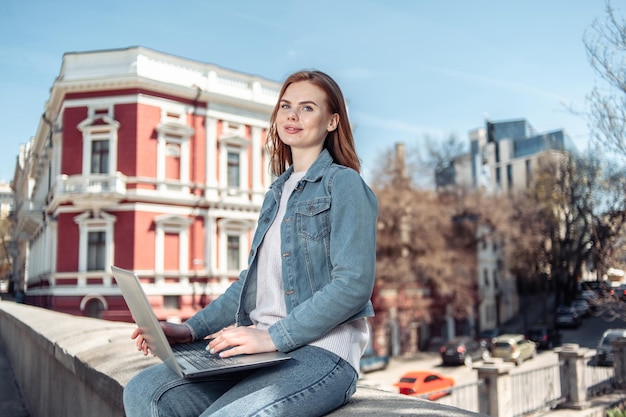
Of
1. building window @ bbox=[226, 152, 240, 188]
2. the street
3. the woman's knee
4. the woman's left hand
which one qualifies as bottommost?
the street

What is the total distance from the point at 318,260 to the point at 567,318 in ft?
148

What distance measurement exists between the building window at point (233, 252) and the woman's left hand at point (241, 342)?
81.0 ft

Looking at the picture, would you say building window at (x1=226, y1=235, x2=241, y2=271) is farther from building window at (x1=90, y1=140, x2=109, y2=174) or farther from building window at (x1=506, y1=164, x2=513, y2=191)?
building window at (x1=506, y1=164, x2=513, y2=191)

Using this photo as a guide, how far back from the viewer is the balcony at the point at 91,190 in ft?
76.3

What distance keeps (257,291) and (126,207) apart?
75.8ft

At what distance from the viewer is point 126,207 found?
23.8m

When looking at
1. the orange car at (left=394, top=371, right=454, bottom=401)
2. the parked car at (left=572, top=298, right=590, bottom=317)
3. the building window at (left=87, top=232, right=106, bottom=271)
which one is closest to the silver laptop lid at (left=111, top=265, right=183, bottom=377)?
the orange car at (left=394, top=371, right=454, bottom=401)

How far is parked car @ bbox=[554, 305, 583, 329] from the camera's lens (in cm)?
4181

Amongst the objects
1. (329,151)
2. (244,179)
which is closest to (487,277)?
(244,179)

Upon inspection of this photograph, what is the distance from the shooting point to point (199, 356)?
182cm

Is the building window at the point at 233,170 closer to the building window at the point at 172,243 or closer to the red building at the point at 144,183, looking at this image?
the red building at the point at 144,183

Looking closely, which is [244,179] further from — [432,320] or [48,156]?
[432,320]

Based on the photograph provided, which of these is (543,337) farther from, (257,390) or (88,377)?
(257,390)

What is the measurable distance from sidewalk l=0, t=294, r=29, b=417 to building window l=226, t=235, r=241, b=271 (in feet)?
59.9
